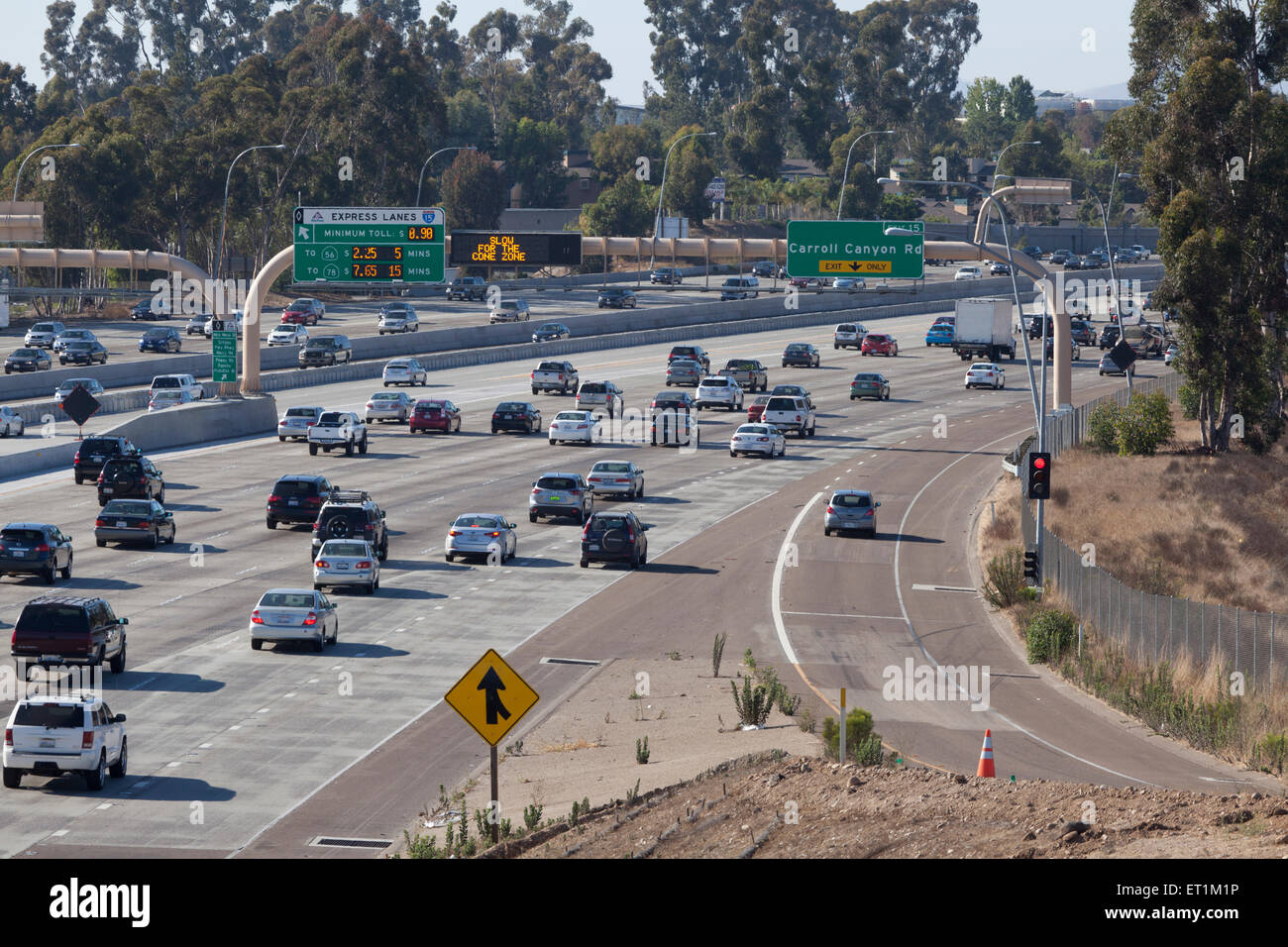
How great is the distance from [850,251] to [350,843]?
162 ft

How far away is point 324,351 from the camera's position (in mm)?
85375

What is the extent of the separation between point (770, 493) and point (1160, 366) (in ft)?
147

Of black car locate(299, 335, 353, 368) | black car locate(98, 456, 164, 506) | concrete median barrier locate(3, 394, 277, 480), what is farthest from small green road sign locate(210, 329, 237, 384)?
black car locate(299, 335, 353, 368)

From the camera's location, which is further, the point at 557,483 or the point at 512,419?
the point at 512,419

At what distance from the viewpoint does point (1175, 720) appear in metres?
29.3

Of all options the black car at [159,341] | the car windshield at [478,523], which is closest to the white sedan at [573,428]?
the car windshield at [478,523]

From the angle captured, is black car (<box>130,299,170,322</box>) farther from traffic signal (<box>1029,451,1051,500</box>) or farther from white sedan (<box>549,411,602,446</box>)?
traffic signal (<box>1029,451,1051,500</box>)

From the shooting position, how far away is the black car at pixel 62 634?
1183 inches

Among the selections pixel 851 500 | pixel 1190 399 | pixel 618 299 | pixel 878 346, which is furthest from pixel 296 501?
pixel 618 299

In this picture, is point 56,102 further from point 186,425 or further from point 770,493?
point 770,493

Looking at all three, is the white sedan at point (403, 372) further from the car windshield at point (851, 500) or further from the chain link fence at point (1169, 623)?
the chain link fence at point (1169, 623)

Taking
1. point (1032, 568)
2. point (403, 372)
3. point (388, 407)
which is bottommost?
point (1032, 568)

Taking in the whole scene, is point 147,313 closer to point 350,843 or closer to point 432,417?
point 432,417
